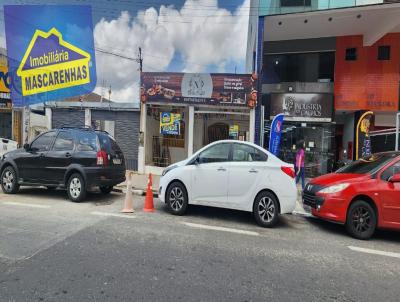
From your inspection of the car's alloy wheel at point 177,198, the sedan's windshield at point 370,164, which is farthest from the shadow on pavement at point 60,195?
the sedan's windshield at point 370,164

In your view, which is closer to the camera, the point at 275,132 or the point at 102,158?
the point at 102,158

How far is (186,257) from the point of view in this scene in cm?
440

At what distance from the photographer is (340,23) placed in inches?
502

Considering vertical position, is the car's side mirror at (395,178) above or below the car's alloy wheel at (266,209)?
above

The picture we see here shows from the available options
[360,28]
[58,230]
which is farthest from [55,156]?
[360,28]

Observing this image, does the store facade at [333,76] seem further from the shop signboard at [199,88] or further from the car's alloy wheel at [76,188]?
the car's alloy wheel at [76,188]

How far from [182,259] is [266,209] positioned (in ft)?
8.78

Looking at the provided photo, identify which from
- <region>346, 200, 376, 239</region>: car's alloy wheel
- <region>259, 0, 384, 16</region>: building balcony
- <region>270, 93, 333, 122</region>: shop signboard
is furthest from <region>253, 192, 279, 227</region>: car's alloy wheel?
<region>259, 0, 384, 16</region>: building balcony

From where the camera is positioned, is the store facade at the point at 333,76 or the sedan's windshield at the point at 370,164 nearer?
the sedan's windshield at the point at 370,164

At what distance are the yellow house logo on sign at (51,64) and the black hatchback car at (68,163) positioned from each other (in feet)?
20.4

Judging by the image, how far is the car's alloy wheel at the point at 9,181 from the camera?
27.9 ft

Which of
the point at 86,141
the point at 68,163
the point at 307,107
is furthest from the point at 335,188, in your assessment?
the point at 307,107

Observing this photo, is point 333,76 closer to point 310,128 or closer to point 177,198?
point 310,128

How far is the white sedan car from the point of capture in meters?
6.37
